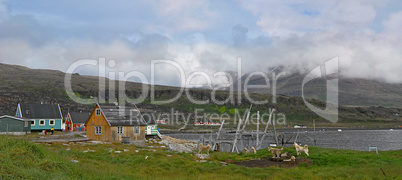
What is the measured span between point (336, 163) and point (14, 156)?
23.2 m

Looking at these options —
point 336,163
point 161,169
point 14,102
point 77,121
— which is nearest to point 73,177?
point 161,169

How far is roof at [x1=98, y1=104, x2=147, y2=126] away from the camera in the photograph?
5648cm

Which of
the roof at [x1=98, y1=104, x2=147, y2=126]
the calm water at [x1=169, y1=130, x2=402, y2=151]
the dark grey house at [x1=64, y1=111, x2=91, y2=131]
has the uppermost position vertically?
the roof at [x1=98, y1=104, x2=147, y2=126]

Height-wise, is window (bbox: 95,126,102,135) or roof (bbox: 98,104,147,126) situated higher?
roof (bbox: 98,104,147,126)

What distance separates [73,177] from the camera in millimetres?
16797

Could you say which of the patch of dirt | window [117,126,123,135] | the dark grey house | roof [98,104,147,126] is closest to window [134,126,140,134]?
roof [98,104,147,126]

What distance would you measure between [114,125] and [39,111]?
30.7 m

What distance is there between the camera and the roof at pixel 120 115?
56.5 m

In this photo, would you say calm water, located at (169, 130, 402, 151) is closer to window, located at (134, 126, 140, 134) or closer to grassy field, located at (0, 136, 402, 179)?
window, located at (134, 126, 140, 134)

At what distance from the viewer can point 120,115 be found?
58.0 meters

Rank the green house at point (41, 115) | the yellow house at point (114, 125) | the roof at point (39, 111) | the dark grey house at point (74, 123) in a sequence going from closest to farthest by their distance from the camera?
the yellow house at point (114, 125) < the green house at point (41, 115) < the roof at point (39, 111) < the dark grey house at point (74, 123)

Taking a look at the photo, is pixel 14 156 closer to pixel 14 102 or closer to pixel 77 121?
pixel 77 121

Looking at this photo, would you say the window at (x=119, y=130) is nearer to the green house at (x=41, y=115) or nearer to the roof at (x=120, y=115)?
the roof at (x=120, y=115)

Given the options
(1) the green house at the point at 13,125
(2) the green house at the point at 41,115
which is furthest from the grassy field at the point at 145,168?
(2) the green house at the point at 41,115
